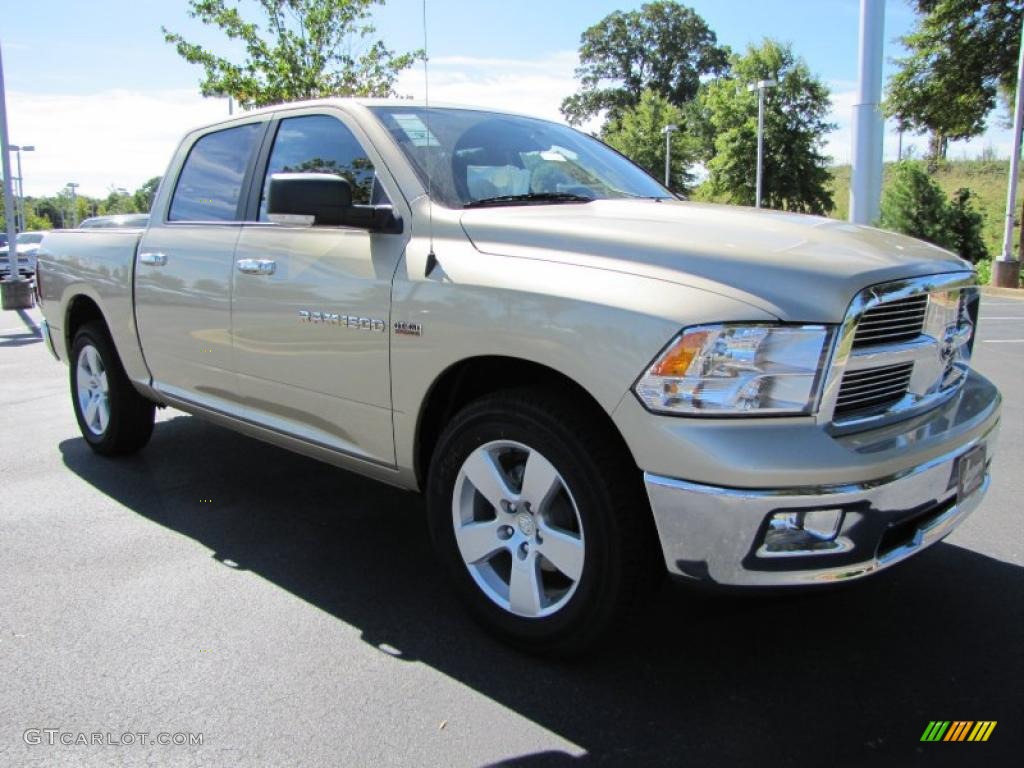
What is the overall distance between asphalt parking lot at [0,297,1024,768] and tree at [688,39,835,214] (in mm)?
33715

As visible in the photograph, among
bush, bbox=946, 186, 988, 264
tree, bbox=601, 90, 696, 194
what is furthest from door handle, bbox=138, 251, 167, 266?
tree, bbox=601, 90, 696, 194

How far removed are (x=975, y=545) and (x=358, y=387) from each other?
107 inches

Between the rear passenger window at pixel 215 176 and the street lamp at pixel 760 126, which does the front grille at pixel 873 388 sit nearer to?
the rear passenger window at pixel 215 176

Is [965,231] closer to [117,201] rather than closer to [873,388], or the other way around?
[873,388]

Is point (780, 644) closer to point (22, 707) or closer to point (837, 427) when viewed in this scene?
point (837, 427)

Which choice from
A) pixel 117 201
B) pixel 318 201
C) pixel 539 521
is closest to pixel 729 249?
pixel 539 521

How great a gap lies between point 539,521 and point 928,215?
25475mm

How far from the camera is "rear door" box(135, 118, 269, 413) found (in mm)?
3842

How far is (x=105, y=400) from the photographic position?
508cm

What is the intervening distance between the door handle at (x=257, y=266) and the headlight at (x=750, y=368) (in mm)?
1925

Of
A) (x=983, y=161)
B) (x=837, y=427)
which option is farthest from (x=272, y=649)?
(x=983, y=161)

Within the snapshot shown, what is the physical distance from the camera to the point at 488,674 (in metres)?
2.73

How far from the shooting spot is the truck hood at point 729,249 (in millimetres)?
2273

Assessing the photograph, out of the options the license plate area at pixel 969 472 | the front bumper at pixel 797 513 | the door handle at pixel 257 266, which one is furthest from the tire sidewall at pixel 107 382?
the license plate area at pixel 969 472
